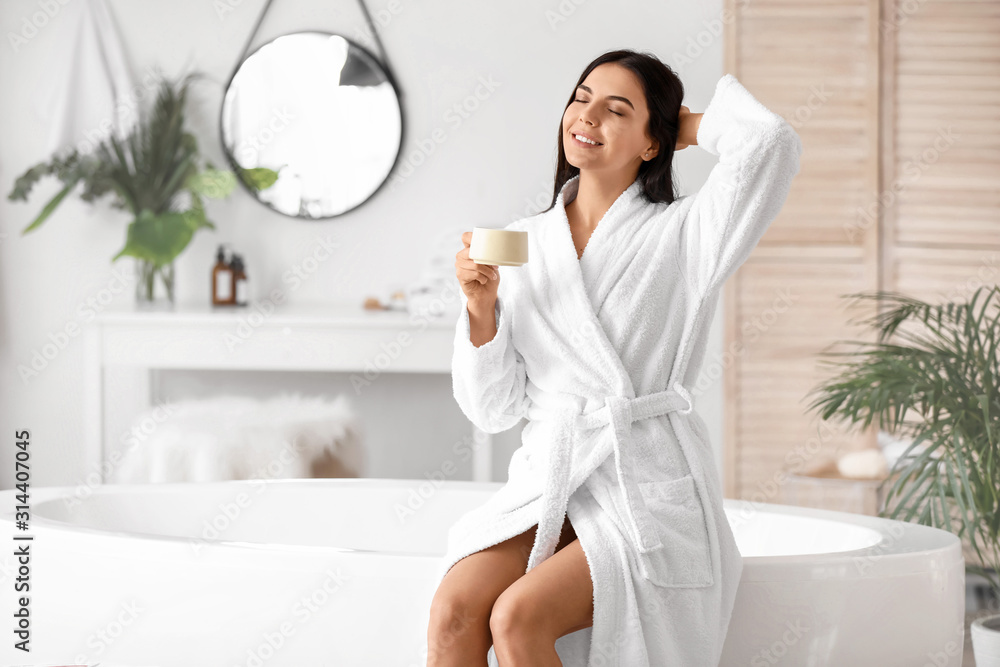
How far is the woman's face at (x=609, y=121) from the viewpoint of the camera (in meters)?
1.43

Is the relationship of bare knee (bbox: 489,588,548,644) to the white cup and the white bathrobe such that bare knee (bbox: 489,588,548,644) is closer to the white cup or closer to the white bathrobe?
the white bathrobe

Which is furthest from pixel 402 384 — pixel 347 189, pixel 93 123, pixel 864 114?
pixel 864 114

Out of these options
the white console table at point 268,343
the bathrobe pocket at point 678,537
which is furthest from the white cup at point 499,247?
the white console table at point 268,343

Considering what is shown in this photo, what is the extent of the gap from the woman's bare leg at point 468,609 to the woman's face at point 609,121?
1.97 feet

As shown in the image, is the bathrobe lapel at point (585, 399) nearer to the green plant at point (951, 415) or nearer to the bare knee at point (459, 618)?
the bare knee at point (459, 618)

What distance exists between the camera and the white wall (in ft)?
11.8

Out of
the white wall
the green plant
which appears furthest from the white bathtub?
the white wall

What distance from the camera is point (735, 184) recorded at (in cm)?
134

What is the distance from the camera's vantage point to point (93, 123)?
3645 millimetres

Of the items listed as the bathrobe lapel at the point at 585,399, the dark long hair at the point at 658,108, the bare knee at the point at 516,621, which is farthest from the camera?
the dark long hair at the point at 658,108

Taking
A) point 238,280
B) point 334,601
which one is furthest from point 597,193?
point 238,280

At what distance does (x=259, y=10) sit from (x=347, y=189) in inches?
30.3

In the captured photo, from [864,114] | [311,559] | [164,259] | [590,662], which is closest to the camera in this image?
[590,662]

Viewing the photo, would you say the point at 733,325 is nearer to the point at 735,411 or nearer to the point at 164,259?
the point at 735,411
